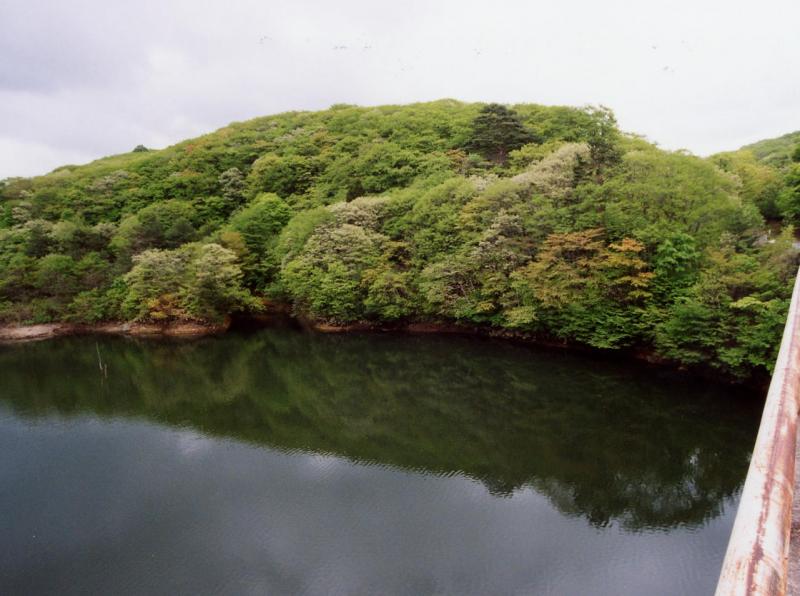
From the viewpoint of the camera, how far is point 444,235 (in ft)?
96.1

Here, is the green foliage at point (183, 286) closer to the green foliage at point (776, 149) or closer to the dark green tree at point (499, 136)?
the dark green tree at point (499, 136)

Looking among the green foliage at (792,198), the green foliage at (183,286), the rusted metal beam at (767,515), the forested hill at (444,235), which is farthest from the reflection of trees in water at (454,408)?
the green foliage at (792,198)

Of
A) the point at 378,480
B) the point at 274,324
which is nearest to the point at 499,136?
the point at 274,324

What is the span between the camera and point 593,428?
1734 cm

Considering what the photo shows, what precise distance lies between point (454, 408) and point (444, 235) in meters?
12.5

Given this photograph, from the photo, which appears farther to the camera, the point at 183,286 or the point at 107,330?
the point at 107,330

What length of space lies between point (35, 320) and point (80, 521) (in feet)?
97.2

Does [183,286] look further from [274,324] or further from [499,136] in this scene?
[499,136]

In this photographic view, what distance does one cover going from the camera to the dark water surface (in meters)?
11.1

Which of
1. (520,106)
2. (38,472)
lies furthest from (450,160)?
(38,472)

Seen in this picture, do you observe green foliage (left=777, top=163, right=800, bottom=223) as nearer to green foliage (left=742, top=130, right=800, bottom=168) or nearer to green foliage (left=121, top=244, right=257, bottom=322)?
green foliage (left=742, top=130, right=800, bottom=168)

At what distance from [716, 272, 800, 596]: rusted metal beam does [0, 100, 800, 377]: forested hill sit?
60.3 ft

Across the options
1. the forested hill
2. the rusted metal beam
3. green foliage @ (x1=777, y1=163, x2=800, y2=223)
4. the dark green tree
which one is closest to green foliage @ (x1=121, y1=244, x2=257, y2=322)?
the forested hill

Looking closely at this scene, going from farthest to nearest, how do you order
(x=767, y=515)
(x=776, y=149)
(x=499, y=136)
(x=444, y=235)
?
1. (x=776, y=149)
2. (x=499, y=136)
3. (x=444, y=235)
4. (x=767, y=515)
